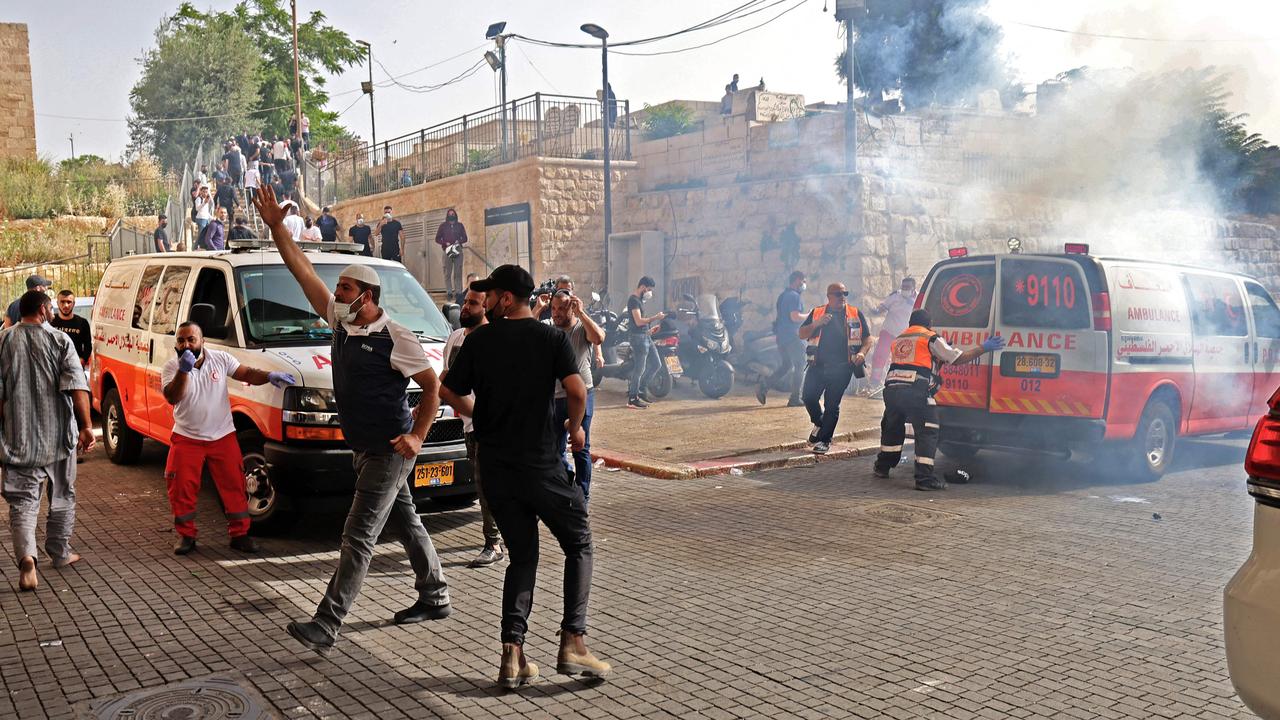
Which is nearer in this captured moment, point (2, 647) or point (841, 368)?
point (2, 647)

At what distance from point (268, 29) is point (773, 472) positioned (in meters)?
55.4

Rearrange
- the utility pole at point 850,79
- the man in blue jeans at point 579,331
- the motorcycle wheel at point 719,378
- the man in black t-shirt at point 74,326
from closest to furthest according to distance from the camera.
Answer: the man in blue jeans at point 579,331, the man in black t-shirt at point 74,326, the motorcycle wheel at point 719,378, the utility pole at point 850,79

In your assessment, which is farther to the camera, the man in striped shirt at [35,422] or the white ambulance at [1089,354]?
the white ambulance at [1089,354]

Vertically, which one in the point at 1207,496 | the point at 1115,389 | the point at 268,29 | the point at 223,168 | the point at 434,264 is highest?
the point at 268,29

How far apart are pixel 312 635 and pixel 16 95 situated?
46767 mm

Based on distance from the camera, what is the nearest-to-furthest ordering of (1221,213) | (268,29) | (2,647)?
(2,647), (1221,213), (268,29)

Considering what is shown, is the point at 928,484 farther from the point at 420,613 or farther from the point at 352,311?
the point at 352,311

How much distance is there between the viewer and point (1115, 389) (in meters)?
9.37

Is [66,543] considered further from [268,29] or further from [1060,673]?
[268,29]

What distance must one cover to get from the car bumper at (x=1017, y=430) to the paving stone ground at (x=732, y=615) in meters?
0.54

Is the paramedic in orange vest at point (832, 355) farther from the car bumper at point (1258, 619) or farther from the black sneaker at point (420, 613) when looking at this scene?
the car bumper at point (1258, 619)

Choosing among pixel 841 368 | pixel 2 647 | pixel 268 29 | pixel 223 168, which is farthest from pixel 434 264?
pixel 268 29

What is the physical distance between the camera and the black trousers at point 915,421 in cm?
952

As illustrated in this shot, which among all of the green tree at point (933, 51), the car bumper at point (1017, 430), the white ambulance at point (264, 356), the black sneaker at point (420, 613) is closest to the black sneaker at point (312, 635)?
the black sneaker at point (420, 613)
